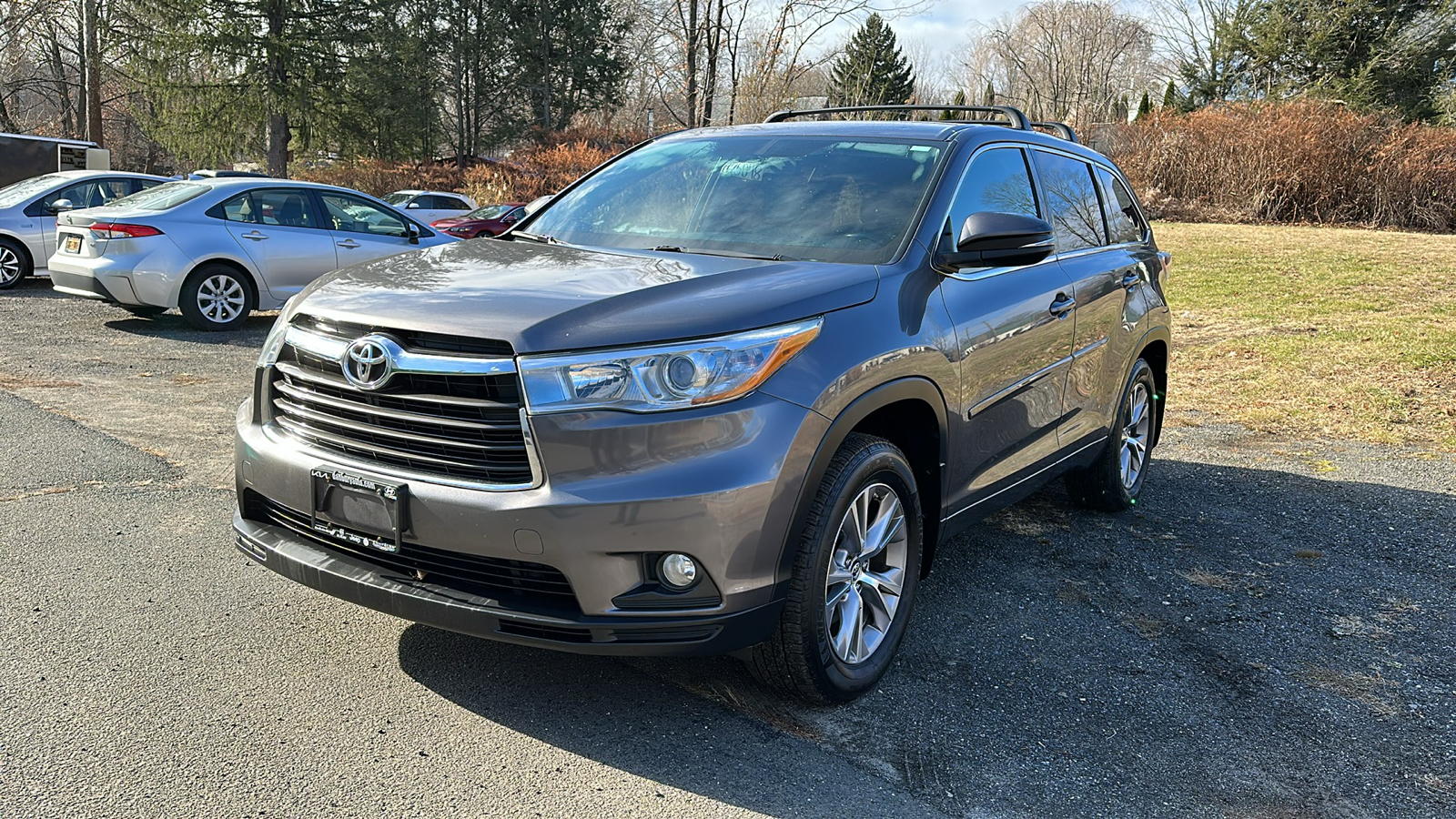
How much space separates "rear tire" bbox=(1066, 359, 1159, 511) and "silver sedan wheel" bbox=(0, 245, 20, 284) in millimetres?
13450

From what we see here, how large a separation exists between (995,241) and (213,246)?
9.17 m

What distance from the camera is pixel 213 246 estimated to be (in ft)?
35.0

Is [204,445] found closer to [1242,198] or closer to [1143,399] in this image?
[1143,399]

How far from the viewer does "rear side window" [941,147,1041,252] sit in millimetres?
4020

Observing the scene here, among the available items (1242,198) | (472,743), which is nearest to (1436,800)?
(472,743)

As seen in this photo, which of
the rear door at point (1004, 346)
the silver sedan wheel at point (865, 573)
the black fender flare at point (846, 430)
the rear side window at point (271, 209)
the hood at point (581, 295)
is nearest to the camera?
the hood at point (581, 295)

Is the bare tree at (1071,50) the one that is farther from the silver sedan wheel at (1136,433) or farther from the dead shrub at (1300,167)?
the silver sedan wheel at (1136,433)

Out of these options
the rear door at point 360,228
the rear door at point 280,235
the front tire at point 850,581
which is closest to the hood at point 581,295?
the front tire at point 850,581

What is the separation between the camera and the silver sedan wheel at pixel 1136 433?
5.69 m

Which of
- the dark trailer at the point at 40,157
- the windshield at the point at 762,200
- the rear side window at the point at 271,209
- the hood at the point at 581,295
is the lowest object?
the hood at the point at 581,295

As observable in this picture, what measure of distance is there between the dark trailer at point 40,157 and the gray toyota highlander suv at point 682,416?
2005 cm

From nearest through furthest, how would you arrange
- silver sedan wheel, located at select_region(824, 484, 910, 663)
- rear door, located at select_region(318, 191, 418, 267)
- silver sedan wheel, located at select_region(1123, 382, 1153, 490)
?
silver sedan wheel, located at select_region(824, 484, 910, 663) < silver sedan wheel, located at select_region(1123, 382, 1153, 490) < rear door, located at select_region(318, 191, 418, 267)

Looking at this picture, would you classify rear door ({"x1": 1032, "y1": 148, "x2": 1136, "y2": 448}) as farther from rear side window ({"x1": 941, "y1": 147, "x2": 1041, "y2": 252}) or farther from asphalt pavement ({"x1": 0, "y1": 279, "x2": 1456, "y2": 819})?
asphalt pavement ({"x1": 0, "y1": 279, "x2": 1456, "y2": 819})

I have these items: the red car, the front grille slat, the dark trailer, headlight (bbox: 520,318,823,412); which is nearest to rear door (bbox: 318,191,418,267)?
the front grille slat
